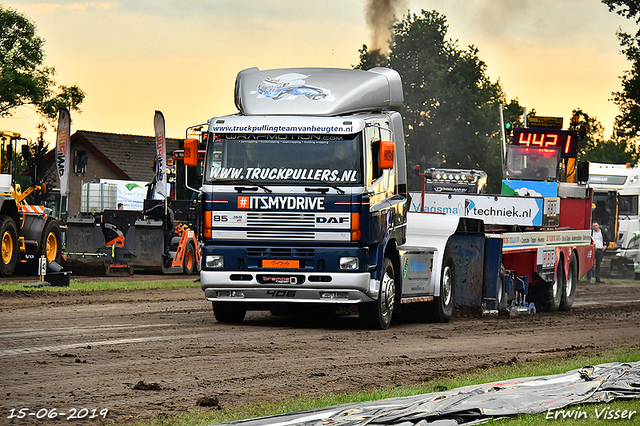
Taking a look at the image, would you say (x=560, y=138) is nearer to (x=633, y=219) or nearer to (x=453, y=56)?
(x=633, y=219)

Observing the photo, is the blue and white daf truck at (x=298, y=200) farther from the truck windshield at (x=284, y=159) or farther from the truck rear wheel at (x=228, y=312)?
the truck rear wheel at (x=228, y=312)

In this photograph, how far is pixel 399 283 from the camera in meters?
15.2

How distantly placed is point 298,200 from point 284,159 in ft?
2.06

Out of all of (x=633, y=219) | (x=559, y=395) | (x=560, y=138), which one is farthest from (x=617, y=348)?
(x=633, y=219)

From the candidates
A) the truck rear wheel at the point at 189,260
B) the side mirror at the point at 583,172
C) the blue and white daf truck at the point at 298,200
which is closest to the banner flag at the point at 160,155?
the truck rear wheel at the point at 189,260

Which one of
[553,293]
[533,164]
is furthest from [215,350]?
[533,164]

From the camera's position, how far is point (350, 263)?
13.6 meters

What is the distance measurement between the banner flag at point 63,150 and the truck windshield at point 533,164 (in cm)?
1247

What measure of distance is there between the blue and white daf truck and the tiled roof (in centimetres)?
5481

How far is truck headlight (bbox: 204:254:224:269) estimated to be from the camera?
547 inches

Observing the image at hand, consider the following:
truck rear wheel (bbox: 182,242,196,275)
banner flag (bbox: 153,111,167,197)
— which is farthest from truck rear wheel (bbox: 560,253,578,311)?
banner flag (bbox: 153,111,167,197)

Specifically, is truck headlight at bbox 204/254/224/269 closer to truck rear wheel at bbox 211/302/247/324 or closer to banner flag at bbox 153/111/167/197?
truck rear wheel at bbox 211/302/247/324

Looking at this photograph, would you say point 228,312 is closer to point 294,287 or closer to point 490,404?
point 294,287

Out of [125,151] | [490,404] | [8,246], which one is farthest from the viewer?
[125,151]
